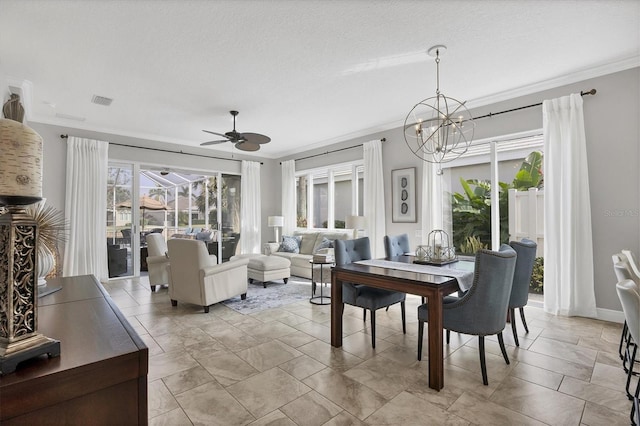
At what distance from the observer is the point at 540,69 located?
356cm

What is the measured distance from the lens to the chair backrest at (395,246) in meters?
3.71

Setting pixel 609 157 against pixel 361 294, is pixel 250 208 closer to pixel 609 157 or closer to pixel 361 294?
pixel 361 294

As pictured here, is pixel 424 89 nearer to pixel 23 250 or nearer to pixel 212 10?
pixel 212 10

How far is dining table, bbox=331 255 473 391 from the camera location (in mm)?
2238

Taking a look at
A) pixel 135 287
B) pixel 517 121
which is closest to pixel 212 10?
pixel 517 121

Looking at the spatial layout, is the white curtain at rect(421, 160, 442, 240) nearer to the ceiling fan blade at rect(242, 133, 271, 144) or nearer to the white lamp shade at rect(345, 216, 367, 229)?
the white lamp shade at rect(345, 216, 367, 229)

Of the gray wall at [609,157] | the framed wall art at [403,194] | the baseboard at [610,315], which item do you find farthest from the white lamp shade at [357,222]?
the baseboard at [610,315]

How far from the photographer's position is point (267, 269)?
5305 millimetres

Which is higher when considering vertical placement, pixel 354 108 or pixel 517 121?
pixel 354 108

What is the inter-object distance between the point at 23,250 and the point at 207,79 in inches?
131

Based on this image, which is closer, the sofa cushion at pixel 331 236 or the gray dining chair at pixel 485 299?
the gray dining chair at pixel 485 299

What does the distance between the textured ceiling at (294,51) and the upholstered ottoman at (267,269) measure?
8.19ft

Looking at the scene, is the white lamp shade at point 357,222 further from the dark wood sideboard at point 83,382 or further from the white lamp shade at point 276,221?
the dark wood sideboard at point 83,382

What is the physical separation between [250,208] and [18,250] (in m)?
6.74
